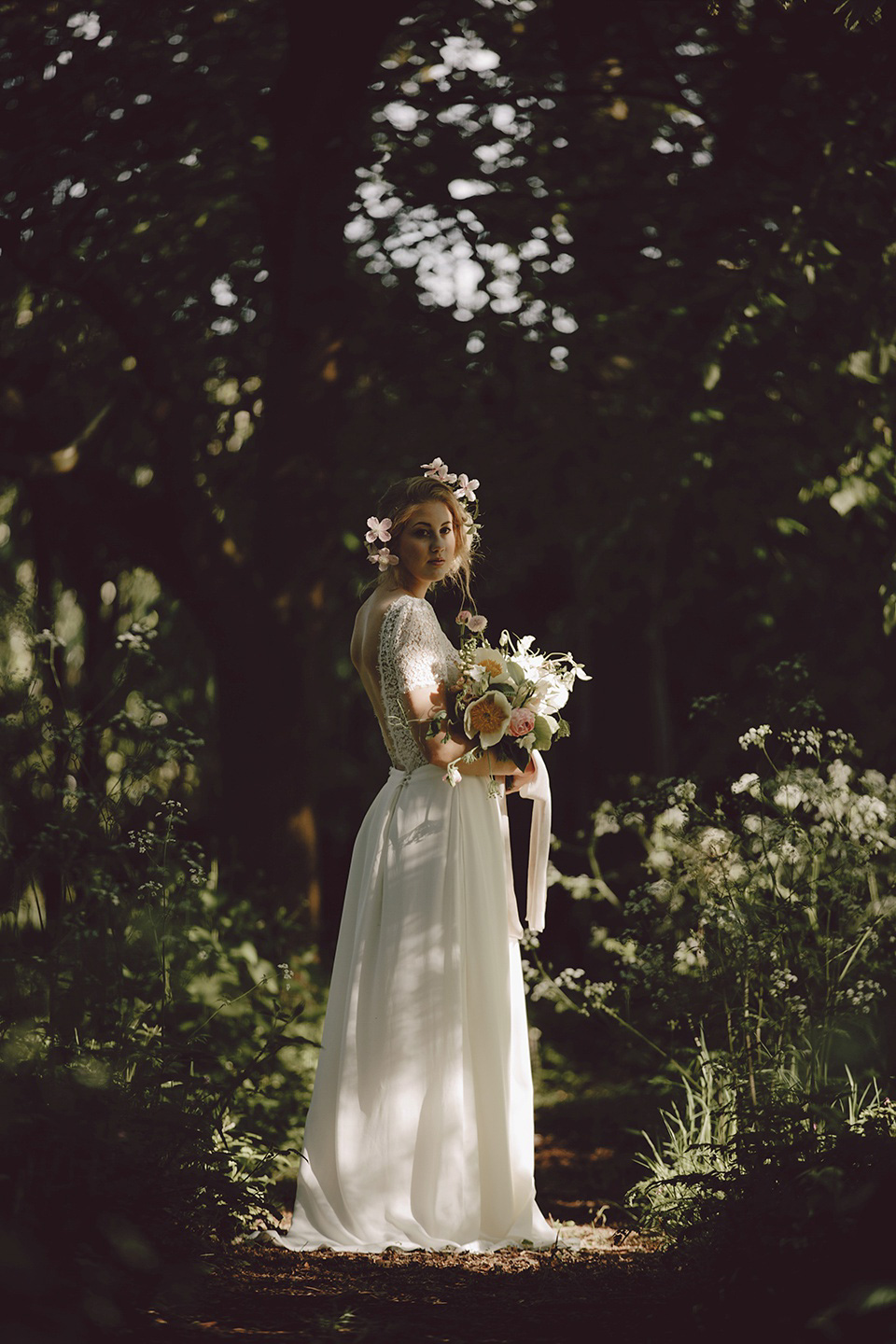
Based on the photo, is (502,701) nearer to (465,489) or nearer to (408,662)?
(408,662)

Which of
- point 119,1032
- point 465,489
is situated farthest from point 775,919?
point 119,1032

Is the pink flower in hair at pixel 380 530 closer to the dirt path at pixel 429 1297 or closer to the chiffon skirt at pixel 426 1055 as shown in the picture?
the chiffon skirt at pixel 426 1055

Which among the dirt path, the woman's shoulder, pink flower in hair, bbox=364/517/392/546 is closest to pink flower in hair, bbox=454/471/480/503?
pink flower in hair, bbox=364/517/392/546

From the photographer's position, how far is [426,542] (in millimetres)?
4664

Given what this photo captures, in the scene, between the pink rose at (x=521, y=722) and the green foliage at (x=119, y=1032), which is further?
the pink rose at (x=521, y=722)

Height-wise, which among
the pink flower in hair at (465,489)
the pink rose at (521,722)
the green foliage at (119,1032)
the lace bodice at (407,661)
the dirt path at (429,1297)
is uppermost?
the pink flower in hair at (465,489)

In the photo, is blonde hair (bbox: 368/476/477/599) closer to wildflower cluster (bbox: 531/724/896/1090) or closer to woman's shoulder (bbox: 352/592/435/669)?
woman's shoulder (bbox: 352/592/435/669)

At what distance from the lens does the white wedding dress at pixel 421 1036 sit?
4395 millimetres

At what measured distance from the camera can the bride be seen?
4.40 meters

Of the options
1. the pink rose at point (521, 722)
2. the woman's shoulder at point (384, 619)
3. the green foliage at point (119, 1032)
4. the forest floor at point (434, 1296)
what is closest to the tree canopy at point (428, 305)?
the green foliage at point (119, 1032)

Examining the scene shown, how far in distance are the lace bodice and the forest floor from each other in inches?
66.7

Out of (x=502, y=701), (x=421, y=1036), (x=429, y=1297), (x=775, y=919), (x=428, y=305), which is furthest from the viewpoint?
(x=428, y=305)

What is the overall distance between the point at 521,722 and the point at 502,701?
0.32 ft

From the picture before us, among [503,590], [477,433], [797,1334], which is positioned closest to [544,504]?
[477,433]
